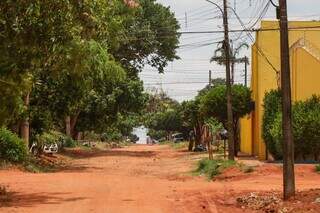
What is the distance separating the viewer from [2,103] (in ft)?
57.7

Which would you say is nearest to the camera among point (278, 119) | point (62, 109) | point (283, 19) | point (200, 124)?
point (283, 19)

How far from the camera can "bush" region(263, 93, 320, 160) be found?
30.5 meters

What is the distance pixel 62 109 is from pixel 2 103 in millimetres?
20157

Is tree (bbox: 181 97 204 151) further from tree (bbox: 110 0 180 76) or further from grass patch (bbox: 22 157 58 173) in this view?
grass patch (bbox: 22 157 58 173)

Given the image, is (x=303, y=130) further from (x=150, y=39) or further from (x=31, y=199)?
(x=150, y=39)

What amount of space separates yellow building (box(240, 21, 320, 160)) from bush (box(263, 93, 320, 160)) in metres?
2.35

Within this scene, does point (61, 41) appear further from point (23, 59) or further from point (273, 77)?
point (273, 77)

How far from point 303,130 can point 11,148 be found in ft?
44.1

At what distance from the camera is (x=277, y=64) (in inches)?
1519

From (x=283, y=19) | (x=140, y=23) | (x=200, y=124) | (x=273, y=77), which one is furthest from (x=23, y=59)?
(x=200, y=124)

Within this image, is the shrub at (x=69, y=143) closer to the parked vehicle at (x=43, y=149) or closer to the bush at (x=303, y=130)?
the parked vehicle at (x=43, y=149)

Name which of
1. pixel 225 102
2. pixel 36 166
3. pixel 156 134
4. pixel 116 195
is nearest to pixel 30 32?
pixel 116 195

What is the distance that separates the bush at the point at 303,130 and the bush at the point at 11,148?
39.1ft

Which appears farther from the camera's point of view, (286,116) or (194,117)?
(194,117)
